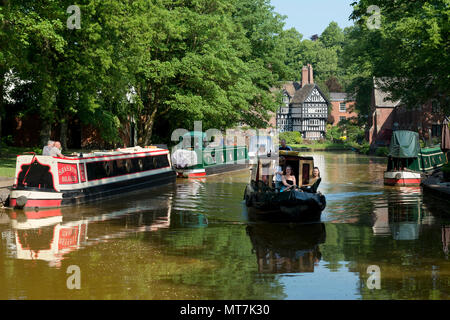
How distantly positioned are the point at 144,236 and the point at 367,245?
5.14 metres

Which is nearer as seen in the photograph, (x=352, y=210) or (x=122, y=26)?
(x=352, y=210)

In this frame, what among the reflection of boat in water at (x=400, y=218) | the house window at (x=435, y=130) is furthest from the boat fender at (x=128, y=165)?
the house window at (x=435, y=130)

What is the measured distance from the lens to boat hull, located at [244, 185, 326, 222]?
16.2 meters

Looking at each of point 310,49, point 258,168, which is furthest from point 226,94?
point 310,49

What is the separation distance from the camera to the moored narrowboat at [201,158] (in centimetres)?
3391

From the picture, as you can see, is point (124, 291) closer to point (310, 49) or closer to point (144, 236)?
point (144, 236)

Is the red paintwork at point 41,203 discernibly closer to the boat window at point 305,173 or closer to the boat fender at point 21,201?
the boat fender at point 21,201

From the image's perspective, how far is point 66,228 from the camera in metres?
15.4

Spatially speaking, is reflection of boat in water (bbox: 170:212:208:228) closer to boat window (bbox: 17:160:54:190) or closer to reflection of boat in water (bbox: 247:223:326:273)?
reflection of boat in water (bbox: 247:223:326:273)

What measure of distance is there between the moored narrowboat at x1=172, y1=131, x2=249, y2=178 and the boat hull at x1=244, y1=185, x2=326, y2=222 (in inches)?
676

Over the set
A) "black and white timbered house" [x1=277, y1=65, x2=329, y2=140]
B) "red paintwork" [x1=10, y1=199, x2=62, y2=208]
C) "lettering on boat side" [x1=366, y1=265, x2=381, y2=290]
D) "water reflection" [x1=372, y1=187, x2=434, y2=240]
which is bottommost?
"water reflection" [x1=372, y1=187, x2=434, y2=240]

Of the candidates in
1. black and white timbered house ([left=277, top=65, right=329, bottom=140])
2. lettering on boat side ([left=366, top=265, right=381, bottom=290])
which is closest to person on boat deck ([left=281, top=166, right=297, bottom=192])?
lettering on boat side ([left=366, top=265, right=381, bottom=290])

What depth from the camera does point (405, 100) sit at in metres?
45.5
